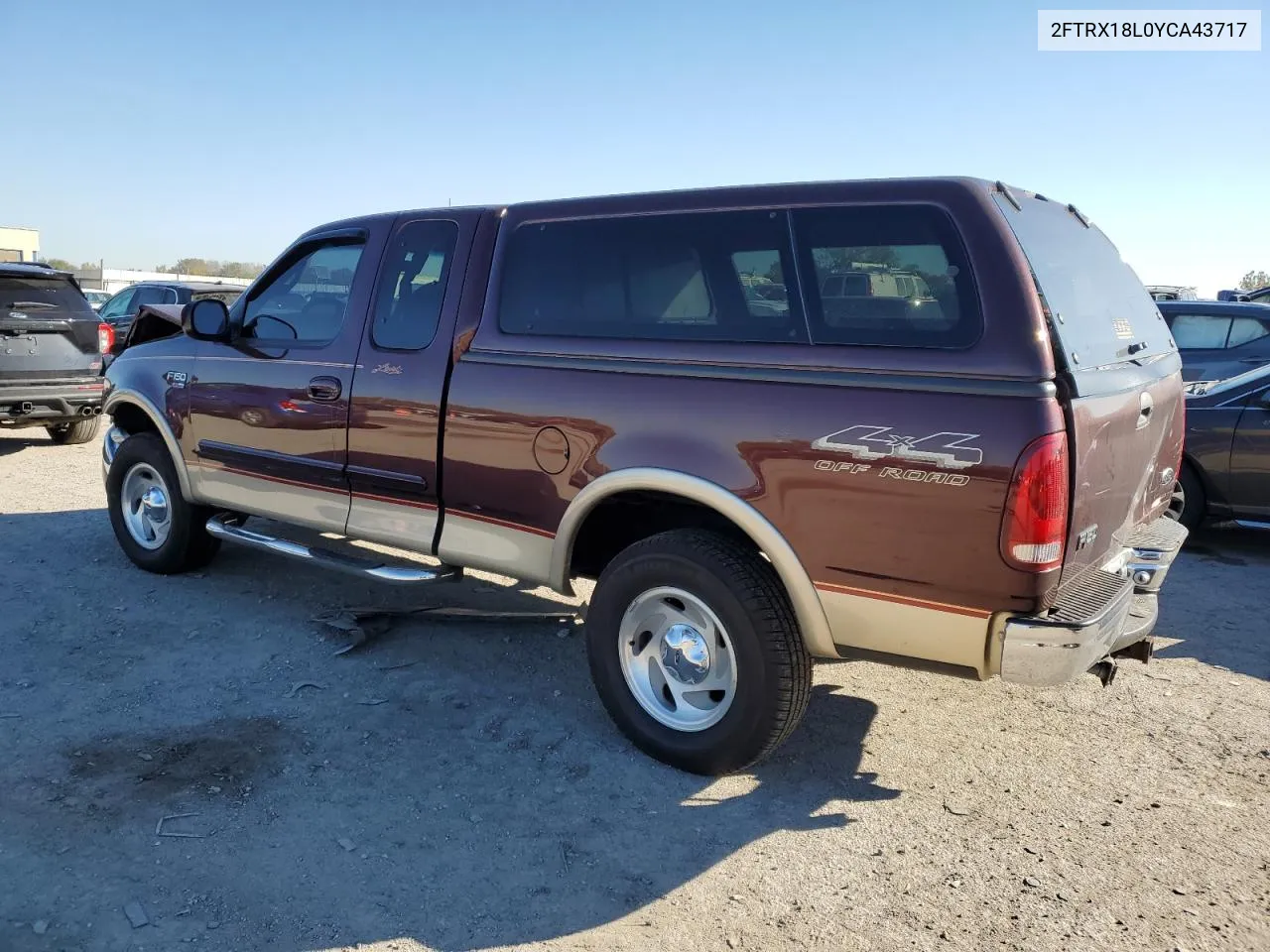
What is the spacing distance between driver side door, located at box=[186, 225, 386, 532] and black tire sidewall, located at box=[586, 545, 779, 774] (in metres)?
1.68

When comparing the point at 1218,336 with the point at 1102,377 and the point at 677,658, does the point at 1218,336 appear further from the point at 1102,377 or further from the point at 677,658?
the point at 677,658

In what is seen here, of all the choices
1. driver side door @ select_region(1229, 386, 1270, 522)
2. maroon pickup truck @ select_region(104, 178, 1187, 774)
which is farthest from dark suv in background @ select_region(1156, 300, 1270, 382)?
maroon pickup truck @ select_region(104, 178, 1187, 774)

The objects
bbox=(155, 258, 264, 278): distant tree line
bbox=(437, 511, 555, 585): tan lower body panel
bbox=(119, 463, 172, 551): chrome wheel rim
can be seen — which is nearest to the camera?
bbox=(437, 511, 555, 585): tan lower body panel

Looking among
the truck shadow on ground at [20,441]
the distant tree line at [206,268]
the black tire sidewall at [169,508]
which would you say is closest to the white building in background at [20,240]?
the distant tree line at [206,268]

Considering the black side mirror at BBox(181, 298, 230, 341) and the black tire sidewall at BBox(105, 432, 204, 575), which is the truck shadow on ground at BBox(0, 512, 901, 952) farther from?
the black side mirror at BBox(181, 298, 230, 341)

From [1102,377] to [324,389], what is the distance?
11.2ft

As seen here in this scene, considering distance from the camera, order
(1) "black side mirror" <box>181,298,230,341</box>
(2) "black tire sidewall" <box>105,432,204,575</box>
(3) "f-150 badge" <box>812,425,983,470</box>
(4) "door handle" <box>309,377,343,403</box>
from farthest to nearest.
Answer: (2) "black tire sidewall" <box>105,432,204,575</box> < (1) "black side mirror" <box>181,298,230,341</box> < (4) "door handle" <box>309,377,343,403</box> < (3) "f-150 badge" <box>812,425,983,470</box>

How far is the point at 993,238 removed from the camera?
120 inches

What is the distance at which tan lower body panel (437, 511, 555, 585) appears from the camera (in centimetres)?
406

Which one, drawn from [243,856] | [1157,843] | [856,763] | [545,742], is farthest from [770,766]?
[243,856]

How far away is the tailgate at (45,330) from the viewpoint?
30.4 ft

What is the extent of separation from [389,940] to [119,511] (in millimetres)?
4281

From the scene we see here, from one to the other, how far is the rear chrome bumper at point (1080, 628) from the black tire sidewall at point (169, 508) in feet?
15.4

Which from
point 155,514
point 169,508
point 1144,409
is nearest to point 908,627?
point 1144,409
